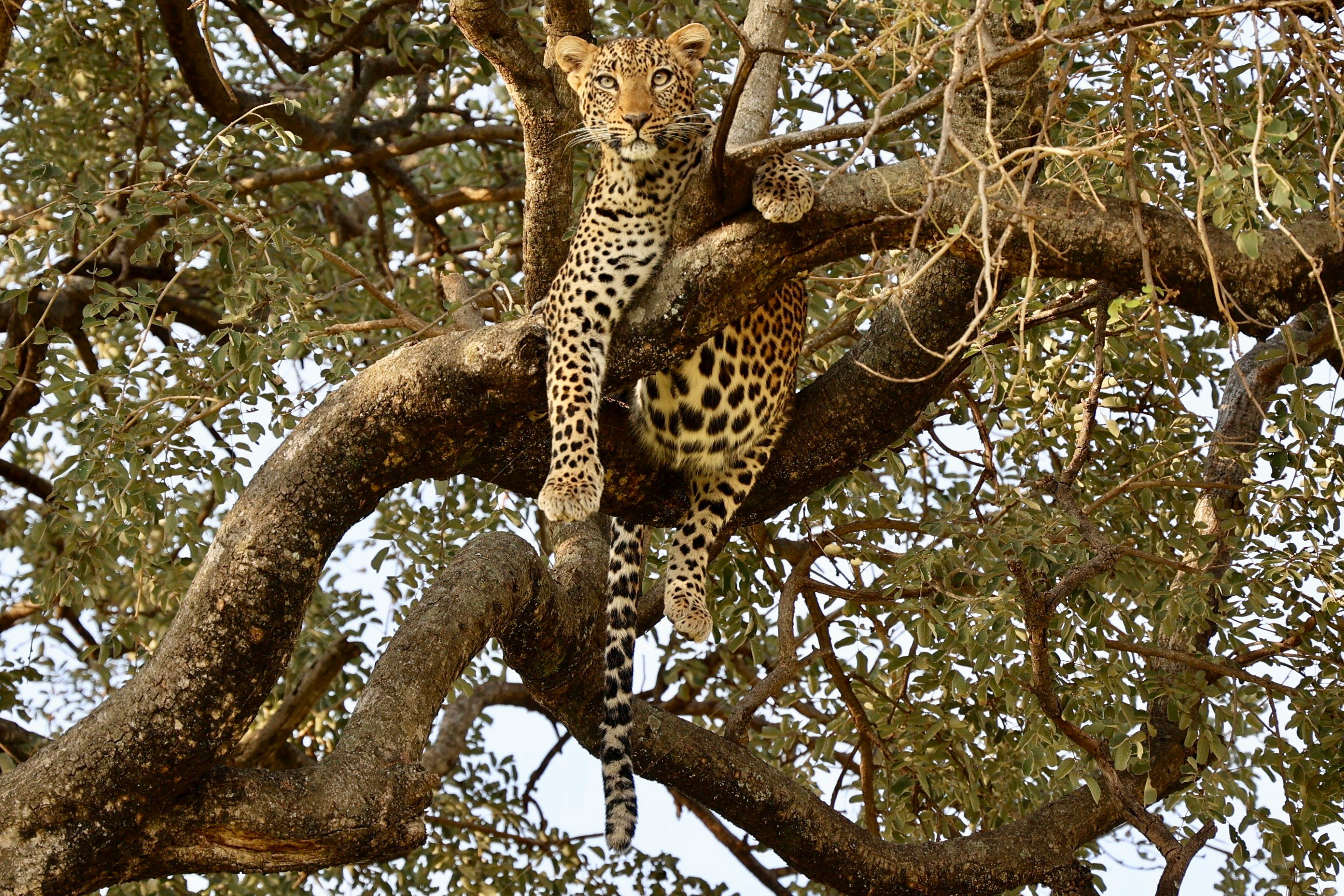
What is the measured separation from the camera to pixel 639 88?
4562 millimetres

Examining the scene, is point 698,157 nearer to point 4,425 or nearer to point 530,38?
point 530,38

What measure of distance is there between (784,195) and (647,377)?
89cm

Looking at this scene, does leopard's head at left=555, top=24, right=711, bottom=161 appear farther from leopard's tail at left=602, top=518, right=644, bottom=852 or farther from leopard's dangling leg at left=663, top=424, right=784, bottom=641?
leopard's tail at left=602, top=518, right=644, bottom=852

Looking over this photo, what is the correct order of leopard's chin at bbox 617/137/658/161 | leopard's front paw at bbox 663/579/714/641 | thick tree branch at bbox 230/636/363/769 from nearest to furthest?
leopard's chin at bbox 617/137/658/161 → leopard's front paw at bbox 663/579/714/641 → thick tree branch at bbox 230/636/363/769

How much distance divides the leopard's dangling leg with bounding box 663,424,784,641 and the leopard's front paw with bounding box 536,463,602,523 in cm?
63

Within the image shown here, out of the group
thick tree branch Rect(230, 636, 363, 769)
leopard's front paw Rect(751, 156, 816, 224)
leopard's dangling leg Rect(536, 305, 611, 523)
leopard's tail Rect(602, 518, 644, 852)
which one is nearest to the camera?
leopard's front paw Rect(751, 156, 816, 224)

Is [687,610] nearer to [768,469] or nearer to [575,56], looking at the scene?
[768,469]

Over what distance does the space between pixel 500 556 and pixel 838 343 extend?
2.81 meters

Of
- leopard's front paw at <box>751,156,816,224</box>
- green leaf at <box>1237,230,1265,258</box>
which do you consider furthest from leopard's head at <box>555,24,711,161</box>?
green leaf at <box>1237,230,1265,258</box>

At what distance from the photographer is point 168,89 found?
7848 millimetres

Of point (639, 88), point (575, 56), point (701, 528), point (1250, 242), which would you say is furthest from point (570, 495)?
point (1250, 242)

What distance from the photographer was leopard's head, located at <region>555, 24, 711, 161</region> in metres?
4.45

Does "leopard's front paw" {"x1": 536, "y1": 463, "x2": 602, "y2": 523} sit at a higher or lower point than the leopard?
lower

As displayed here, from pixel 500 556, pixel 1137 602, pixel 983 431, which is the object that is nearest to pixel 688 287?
pixel 500 556
